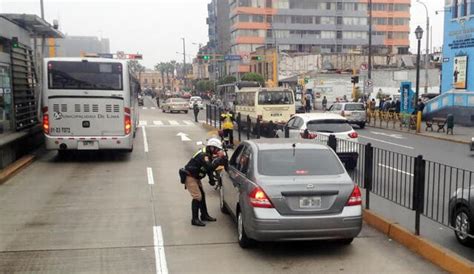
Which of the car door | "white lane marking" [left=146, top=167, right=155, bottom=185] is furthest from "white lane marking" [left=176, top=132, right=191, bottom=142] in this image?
the car door

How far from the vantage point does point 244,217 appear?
22.7 feet

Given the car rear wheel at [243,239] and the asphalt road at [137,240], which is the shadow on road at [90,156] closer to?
the asphalt road at [137,240]

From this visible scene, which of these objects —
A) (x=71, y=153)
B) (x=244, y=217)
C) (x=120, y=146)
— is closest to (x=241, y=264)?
(x=244, y=217)

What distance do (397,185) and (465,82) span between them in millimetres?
26109

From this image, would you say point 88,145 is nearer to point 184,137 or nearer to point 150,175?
point 150,175

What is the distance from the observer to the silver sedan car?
648cm

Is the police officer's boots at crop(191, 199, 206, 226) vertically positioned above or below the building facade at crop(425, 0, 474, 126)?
below

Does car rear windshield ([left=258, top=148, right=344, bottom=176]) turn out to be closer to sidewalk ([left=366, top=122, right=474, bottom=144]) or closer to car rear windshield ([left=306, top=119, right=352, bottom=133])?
car rear windshield ([left=306, top=119, right=352, bottom=133])

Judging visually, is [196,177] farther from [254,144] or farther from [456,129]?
[456,129]

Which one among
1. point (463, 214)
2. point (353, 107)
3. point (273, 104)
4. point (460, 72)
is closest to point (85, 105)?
point (463, 214)

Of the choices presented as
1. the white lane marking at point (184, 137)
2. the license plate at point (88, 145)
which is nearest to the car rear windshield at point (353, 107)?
the white lane marking at point (184, 137)

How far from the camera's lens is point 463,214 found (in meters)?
7.13

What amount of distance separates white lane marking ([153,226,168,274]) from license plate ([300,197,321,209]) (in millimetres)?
1865

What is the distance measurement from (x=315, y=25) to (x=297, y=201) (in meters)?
105
